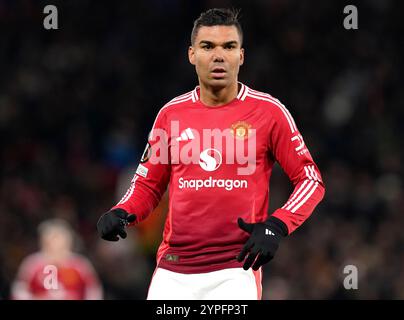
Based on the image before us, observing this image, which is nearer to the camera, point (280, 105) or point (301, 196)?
point (301, 196)

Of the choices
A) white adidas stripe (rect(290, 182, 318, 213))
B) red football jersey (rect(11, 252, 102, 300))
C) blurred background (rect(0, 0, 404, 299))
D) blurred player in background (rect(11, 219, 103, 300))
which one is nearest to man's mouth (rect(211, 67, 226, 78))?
white adidas stripe (rect(290, 182, 318, 213))

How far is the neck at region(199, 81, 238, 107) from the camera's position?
5.89 meters

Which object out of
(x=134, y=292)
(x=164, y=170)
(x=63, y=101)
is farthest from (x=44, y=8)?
(x=164, y=170)

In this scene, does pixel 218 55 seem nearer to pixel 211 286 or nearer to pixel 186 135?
pixel 186 135

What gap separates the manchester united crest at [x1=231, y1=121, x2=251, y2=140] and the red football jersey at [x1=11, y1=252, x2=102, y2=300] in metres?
5.11

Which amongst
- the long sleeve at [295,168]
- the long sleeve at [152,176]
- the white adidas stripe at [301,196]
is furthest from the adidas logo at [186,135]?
the white adidas stripe at [301,196]

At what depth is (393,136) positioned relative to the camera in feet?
42.8

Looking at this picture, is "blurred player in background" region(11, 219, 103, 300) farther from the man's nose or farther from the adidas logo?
the man's nose

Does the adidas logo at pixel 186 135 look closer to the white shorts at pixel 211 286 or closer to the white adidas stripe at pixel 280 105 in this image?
the white adidas stripe at pixel 280 105

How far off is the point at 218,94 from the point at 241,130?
0.85 feet

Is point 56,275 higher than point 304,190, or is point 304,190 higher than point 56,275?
point 304,190

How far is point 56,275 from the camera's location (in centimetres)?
1064

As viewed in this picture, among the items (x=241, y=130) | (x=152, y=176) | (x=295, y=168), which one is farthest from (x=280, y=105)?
(x=152, y=176)

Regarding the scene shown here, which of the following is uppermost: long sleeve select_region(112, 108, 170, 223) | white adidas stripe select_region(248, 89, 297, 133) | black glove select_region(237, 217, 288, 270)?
white adidas stripe select_region(248, 89, 297, 133)
